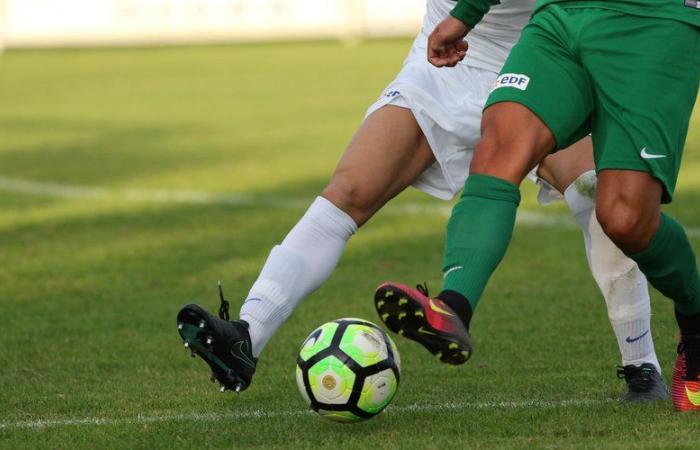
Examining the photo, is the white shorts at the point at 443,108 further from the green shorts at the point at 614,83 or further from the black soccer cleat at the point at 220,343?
the black soccer cleat at the point at 220,343

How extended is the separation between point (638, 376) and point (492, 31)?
1399 millimetres

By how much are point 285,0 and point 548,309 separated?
25.7 m

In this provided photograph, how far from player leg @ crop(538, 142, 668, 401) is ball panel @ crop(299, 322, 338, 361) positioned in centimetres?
109

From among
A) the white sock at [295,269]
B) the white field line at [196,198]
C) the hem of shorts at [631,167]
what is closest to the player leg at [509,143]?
the hem of shorts at [631,167]

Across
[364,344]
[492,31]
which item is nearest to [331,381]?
[364,344]

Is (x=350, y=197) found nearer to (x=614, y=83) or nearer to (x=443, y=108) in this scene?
(x=443, y=108)

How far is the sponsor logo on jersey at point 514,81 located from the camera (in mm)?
4432

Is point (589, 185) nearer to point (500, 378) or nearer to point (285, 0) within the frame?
point (500, 378)

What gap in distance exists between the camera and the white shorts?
5238 millimetres

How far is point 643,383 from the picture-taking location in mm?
5082

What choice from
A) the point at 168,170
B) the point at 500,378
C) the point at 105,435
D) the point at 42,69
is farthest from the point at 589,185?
the point at 42,69

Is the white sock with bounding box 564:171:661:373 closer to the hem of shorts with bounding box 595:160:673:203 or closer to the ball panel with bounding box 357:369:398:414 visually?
the hem of shorts with bounding box 595:160:673:203

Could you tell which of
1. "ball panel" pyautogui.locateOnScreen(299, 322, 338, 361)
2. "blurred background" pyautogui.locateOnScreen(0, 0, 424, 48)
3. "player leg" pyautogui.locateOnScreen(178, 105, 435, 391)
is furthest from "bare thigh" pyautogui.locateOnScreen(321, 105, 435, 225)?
"blurred background" pyautogui.locateOnScreen(0, 0, 424, 48)

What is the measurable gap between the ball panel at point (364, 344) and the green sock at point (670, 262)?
2.70 ft
